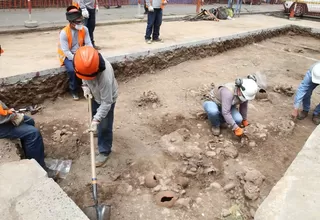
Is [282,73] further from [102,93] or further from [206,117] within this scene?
[102,93]

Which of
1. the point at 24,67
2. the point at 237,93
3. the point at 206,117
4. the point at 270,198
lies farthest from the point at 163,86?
the point at 270,198

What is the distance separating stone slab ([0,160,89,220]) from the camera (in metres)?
2.19

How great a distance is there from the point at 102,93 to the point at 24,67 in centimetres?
231

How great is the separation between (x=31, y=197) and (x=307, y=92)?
4.26 m

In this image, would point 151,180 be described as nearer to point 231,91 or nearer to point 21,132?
point 21,132

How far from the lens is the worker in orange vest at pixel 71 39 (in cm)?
442

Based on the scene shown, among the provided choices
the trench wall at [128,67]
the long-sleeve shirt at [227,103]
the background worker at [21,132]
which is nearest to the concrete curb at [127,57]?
the trench wall at [128,67]

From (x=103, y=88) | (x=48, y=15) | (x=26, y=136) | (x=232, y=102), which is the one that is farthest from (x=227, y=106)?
(x=48, y=15)

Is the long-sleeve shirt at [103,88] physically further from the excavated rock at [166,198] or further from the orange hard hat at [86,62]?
the excavated rock at [166,198]

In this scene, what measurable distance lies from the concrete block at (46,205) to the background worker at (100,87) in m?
0.72

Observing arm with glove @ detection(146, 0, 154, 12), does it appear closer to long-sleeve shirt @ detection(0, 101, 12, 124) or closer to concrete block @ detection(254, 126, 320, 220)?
long-sleeve shirt @ detection(0, 101, 12, 124)

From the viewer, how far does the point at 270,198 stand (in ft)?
8.06

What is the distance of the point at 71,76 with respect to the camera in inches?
183

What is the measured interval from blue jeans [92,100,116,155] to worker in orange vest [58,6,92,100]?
1.44 metres
